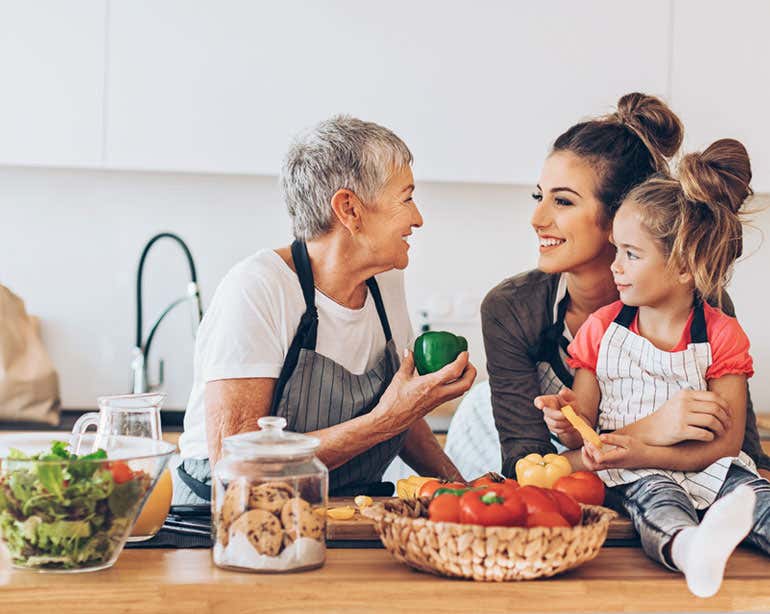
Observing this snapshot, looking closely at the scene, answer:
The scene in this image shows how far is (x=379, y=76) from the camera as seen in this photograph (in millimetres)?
2992

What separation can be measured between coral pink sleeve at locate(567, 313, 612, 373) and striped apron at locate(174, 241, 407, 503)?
336 millimetres

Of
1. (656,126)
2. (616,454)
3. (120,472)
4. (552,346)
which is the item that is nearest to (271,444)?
(120,472)

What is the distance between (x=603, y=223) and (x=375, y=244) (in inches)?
17.8

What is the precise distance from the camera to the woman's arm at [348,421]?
181 centimetres

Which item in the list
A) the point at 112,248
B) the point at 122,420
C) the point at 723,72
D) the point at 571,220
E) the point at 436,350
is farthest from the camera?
the point at 112,248

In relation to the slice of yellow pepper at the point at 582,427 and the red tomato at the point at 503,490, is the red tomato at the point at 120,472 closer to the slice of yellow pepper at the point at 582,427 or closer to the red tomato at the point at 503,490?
the red tomato at the point at 503,490

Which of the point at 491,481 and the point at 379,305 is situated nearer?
the point at 491,481

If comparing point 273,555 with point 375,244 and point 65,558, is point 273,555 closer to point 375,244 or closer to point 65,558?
point 65,558

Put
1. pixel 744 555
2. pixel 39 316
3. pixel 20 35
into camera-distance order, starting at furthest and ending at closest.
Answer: pixel 39 316
pixel 20 35
pixel 744 555

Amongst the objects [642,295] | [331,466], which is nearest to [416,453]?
[331,466]

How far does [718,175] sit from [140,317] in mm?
1843

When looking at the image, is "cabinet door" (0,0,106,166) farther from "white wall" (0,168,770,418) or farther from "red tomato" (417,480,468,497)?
"red tomato" (417,480,468,497)

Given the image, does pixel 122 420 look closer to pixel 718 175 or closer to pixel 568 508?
pixel 568 508

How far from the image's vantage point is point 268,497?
132 centimetres
